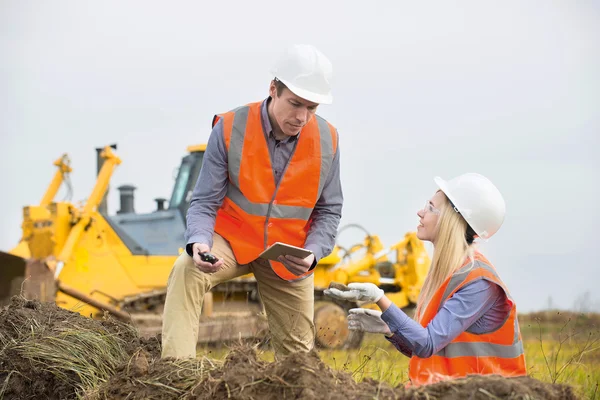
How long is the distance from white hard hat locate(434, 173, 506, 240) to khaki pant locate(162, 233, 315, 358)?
122 centimetres

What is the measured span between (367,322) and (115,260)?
797 cm

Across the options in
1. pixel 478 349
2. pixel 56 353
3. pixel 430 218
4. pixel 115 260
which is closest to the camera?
pixel 478 349

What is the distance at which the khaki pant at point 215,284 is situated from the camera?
4.09 m

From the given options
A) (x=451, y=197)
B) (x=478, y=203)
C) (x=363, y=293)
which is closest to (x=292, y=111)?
(x=451, y=197)

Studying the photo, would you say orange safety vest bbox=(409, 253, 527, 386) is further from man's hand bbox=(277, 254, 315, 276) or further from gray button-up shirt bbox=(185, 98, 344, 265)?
gray button-up shirt bbox=(185, 98, 344, 265)

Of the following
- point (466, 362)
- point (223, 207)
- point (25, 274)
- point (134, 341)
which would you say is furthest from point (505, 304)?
point (25, 274)

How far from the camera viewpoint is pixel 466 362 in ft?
11.3

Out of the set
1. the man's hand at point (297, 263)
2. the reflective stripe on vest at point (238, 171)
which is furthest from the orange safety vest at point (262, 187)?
the man's hand at point (297, 263)

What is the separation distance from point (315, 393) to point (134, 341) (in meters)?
2.19

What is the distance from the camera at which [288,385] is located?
292 cm

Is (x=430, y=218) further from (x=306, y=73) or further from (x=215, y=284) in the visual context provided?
(x=215, y=284)

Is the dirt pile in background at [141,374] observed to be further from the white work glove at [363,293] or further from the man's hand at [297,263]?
the man's hand at [297,263]

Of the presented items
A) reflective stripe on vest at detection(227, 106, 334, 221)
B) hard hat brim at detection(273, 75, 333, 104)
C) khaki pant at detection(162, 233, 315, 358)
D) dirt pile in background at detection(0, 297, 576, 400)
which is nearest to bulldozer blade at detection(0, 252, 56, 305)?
dirt pile in background at detection(0, 297, 576, 400)

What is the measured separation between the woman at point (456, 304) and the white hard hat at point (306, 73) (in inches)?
33.2
